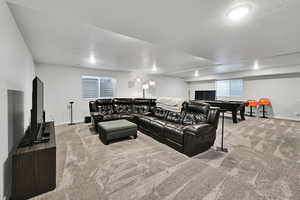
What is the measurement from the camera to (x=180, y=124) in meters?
3.53

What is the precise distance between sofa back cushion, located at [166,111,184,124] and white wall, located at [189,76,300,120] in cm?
604

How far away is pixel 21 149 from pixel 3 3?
1.82 metres

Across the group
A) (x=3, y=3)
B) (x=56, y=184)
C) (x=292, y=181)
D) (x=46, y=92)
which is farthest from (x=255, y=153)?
(x=46, y=92)

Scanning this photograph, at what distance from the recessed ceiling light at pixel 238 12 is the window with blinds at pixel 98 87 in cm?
579

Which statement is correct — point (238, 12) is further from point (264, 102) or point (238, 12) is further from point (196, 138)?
point (264, 102)

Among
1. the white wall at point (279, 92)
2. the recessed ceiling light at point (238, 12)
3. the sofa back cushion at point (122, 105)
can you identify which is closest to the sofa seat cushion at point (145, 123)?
the sofa back cushion at point (122, 105)

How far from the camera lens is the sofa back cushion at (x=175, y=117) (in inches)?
144

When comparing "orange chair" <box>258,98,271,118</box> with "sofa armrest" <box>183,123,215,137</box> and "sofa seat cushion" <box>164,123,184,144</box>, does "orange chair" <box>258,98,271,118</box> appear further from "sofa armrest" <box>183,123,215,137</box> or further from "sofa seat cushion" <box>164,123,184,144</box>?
"sofa seat cushion" <box>164,123,184,144</box>

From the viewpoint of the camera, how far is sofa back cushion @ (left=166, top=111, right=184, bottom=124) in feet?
12.0

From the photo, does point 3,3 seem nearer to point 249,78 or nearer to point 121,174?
point 121,174

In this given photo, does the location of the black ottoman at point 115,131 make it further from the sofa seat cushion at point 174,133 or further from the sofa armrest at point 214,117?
the sofa armrest at point 214,117

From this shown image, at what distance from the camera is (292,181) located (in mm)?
1854

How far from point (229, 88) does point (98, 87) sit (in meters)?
8.08

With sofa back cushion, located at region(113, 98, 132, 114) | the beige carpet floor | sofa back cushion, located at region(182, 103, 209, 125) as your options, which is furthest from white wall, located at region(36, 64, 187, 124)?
sofa back cushion, located at region(182, 103, 209, 125)
